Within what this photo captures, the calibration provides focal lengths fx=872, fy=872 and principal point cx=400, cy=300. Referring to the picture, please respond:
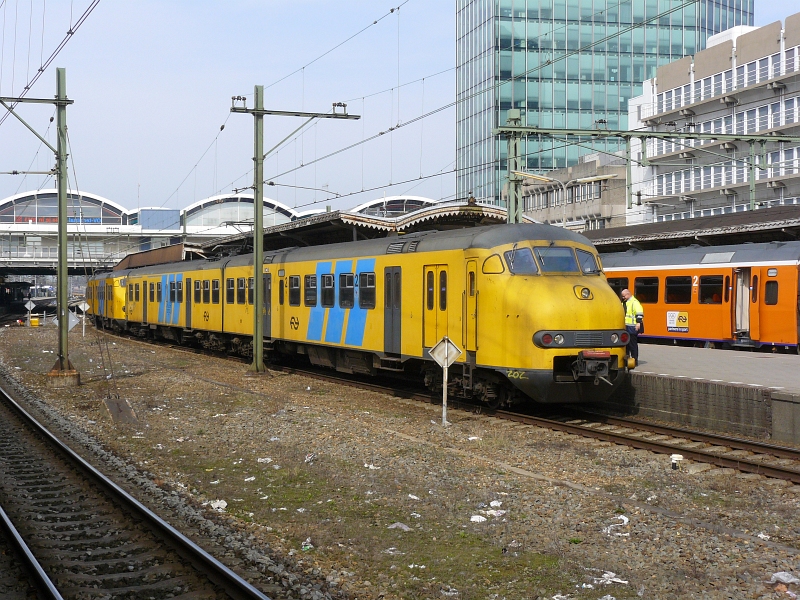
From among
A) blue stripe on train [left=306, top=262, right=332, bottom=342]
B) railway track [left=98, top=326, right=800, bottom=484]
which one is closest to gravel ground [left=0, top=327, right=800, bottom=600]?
railway track [left=98, top=326, right=800, bottom=484]

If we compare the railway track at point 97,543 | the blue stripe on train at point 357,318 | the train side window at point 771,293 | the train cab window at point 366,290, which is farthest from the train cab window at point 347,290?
the train side window at point 771,293

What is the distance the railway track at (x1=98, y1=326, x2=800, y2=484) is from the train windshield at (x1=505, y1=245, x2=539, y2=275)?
8.03ft

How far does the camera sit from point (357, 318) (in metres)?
18.9

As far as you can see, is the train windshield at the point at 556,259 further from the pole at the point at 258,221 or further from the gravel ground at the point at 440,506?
the pole at the point at 258,221

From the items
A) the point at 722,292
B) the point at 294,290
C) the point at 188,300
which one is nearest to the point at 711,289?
the point at 722,292

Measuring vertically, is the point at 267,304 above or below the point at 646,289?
below

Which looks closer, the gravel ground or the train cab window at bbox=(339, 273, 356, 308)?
the gravel ground

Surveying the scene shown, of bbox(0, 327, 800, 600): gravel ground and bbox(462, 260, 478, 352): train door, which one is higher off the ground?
bbox(462, 260, 478, 352): train door

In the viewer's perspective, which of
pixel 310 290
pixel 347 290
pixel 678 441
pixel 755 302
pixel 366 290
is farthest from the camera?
pixel 755 302

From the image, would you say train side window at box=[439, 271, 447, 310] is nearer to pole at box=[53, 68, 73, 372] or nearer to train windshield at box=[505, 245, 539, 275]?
train windshield at box=[505, 245, 539, 275]

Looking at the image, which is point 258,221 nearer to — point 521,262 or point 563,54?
point 521,262

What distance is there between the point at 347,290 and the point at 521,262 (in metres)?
6.00

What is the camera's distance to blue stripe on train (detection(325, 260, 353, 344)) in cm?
1962

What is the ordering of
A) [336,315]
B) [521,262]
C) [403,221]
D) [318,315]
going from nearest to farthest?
[521,262] < [336,315] < [318,315] < [403,221]
